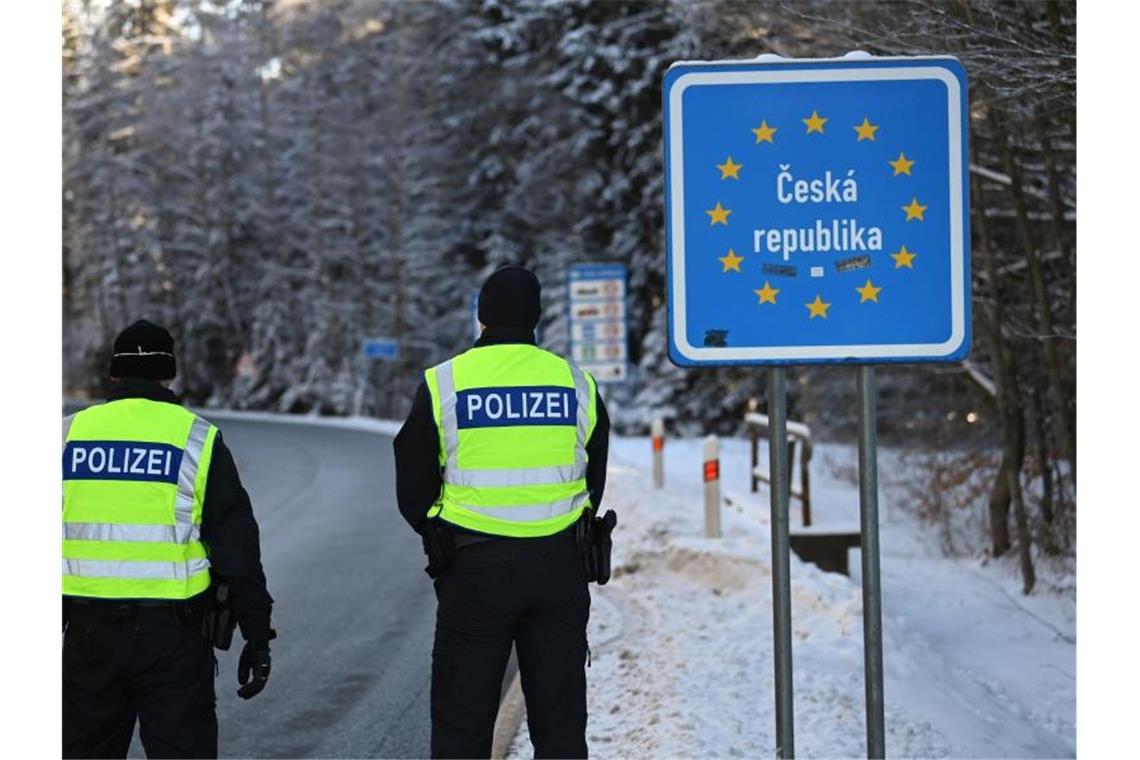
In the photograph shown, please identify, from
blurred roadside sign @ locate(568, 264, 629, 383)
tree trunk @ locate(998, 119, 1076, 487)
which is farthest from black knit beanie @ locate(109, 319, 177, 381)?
blurred roadside sign @ locate(568, 264, 629, 383)

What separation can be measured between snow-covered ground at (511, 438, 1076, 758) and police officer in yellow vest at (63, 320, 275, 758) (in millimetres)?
2284

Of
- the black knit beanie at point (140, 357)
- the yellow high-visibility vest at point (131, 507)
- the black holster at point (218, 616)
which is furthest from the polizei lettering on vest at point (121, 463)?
the black holster at point (218, 616)

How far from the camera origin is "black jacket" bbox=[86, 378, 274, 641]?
418 cm

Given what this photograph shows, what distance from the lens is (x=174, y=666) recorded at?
13.4 ft

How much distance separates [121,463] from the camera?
413 cm

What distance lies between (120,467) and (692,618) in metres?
5.67

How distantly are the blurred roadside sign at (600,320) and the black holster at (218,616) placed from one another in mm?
16505

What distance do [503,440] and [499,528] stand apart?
29cm

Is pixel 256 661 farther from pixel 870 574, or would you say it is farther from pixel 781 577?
pixel 870 574

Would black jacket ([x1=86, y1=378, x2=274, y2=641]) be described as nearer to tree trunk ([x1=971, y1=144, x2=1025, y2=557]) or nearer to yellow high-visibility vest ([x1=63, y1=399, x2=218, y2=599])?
yellow high-visibility vest ([x1=63, y1=399, x2=218, y2=599])

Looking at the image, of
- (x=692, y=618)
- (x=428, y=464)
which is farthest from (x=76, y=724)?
(x=692, y=618)

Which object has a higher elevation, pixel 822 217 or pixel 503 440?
pixel 822 217

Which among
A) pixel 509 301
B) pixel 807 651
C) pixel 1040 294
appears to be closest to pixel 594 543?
pixel 509 301
